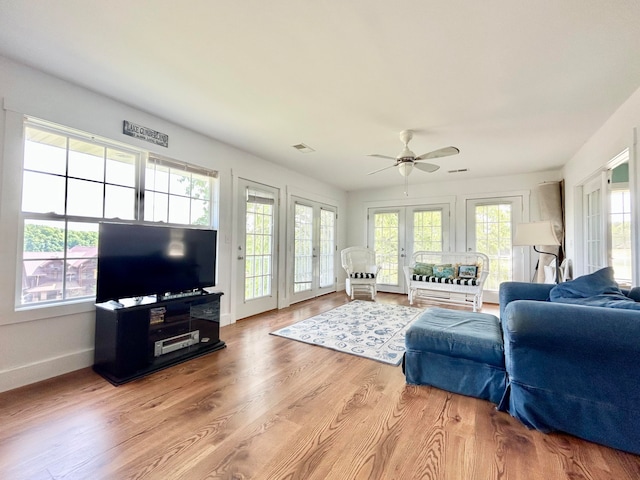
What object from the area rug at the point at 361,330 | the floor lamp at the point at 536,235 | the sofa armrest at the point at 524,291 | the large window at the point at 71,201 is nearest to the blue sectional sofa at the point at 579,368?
the sofa armrest at the point at 524,291

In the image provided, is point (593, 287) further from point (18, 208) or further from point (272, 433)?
point (18, 208)

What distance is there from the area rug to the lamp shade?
1.77 m

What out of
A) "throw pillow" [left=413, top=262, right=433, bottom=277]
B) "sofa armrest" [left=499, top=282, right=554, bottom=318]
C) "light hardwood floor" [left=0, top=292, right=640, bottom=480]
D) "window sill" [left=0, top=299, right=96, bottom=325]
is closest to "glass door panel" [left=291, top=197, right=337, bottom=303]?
"throw pillow" [left=413, top=262, right=433, bottom=277]

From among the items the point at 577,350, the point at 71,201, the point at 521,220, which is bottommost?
the point at 577,350

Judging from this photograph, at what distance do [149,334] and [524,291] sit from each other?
3.30 meters

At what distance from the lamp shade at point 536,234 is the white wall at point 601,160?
29.1 inches

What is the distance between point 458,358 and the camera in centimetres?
204

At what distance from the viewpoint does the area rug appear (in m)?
2.83

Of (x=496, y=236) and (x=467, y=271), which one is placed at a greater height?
(x=496, y=236)

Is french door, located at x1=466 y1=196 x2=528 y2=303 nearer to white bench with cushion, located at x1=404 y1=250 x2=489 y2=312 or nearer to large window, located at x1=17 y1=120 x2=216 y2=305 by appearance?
white bench with cushion, located at x1=404 y1=250 x2=489 y2=312

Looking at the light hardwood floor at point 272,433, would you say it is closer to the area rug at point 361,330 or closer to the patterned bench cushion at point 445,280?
the area rug at point 361,330

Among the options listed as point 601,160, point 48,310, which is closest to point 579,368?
point 601,160

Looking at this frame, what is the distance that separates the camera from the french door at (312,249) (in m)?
5.11

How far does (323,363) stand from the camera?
255 centimetres
